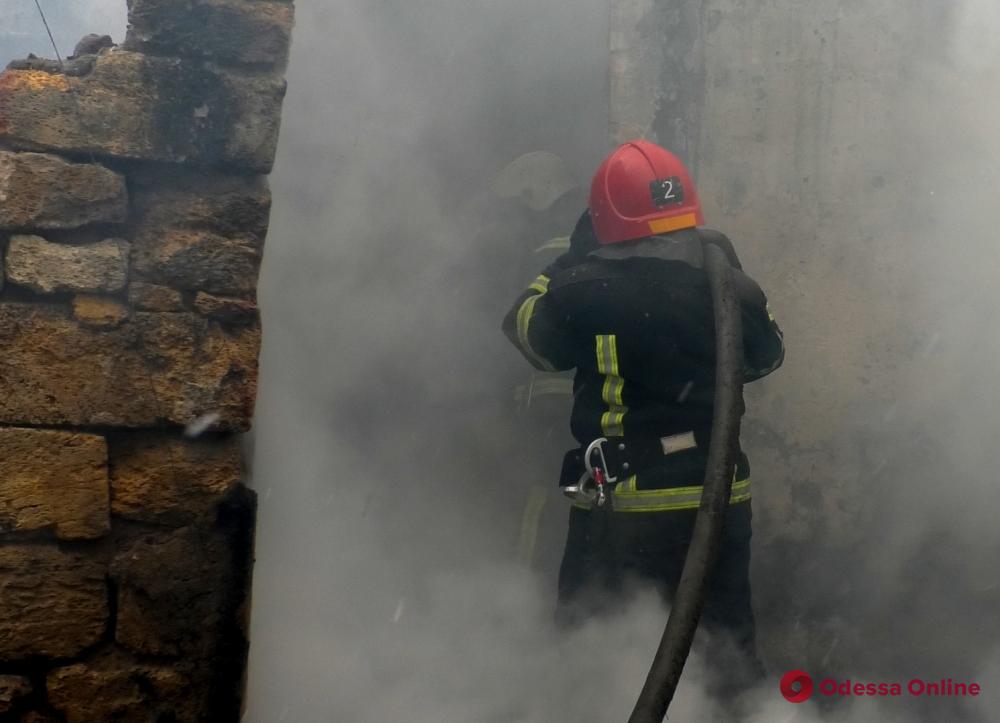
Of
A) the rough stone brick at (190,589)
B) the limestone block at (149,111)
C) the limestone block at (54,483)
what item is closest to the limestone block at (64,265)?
the limestone block at (149,111)

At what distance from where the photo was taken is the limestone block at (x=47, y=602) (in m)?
2.65

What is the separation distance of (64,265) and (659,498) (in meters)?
2.17

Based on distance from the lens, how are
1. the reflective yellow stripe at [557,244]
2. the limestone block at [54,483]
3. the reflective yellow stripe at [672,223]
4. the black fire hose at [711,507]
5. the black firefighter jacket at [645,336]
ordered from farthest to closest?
the reflective yellow stripe at [557,244] < the reflective yellow stripe at [672,223] < the black firefighter jacket at [645,336] < the black fire hose at [711,507] < the limestone block at [54,483]

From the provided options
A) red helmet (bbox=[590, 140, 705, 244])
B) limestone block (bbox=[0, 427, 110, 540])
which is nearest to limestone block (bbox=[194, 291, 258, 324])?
limestone block (bbox=[0, 427, 110, 540])

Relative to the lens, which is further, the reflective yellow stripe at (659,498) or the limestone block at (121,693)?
the reflective yellow stripe at (659,498)

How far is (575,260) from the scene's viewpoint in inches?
148

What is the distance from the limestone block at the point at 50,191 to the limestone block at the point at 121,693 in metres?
1.28

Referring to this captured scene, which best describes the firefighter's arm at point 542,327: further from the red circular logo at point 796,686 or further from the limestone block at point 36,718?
the limestone block at point 36,718

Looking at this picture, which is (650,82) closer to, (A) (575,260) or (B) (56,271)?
(A) (575,260)

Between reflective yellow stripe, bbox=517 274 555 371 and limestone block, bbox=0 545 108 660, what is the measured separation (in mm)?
1714

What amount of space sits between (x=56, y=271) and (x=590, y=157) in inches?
107

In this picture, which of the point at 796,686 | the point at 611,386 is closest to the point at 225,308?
the point at 611,386

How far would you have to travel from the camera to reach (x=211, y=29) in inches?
111

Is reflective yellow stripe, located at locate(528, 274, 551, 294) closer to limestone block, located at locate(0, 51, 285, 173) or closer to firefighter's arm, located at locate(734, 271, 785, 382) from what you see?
firefighter's arm, located at locate(734, 271, 785, 382)
